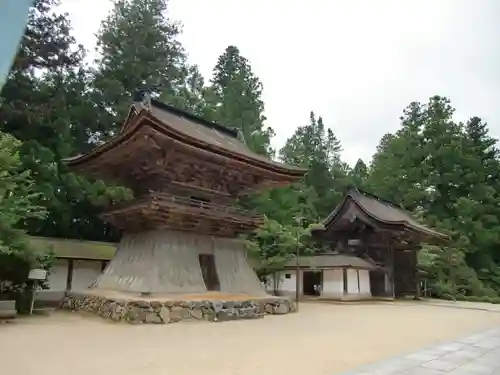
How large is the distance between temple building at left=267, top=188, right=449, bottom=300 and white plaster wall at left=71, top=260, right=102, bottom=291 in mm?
9204

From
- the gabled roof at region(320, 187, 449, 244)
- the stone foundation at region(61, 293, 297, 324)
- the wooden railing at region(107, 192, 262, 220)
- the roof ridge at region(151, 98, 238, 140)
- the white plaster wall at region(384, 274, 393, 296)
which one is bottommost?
the stone foundation at region(61, 293, 297, 324)

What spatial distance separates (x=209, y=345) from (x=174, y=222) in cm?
591

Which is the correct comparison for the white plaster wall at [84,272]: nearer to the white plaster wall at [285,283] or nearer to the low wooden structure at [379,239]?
the white plaster wall at [285,283]

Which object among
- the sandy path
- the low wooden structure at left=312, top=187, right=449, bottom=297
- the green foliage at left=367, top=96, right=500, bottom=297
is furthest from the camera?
the green foliage at left=367, top=96, right=500, bottom=297

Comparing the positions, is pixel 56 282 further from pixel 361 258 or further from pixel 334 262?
pixel 361 258

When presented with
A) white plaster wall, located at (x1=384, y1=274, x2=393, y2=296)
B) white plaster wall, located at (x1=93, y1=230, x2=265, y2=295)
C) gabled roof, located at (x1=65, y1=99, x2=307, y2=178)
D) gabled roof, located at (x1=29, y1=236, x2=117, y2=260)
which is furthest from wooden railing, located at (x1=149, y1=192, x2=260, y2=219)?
white plaster wall, located at (x1=384, y1=274, x2=393, y2=296)

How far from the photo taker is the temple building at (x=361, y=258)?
68.7ft

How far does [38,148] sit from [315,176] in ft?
84.2

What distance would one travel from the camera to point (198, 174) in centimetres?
1356

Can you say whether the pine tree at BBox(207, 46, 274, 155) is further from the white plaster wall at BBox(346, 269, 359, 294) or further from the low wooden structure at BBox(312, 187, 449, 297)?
the white plaster wall at BBox(346, 269, 359, 294)

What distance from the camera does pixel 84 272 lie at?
52.9 feet

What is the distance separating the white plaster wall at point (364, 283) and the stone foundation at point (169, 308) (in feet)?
31.2

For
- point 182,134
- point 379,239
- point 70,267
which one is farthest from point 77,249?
point 379,239

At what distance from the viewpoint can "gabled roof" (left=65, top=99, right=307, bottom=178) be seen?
35.9 feet
